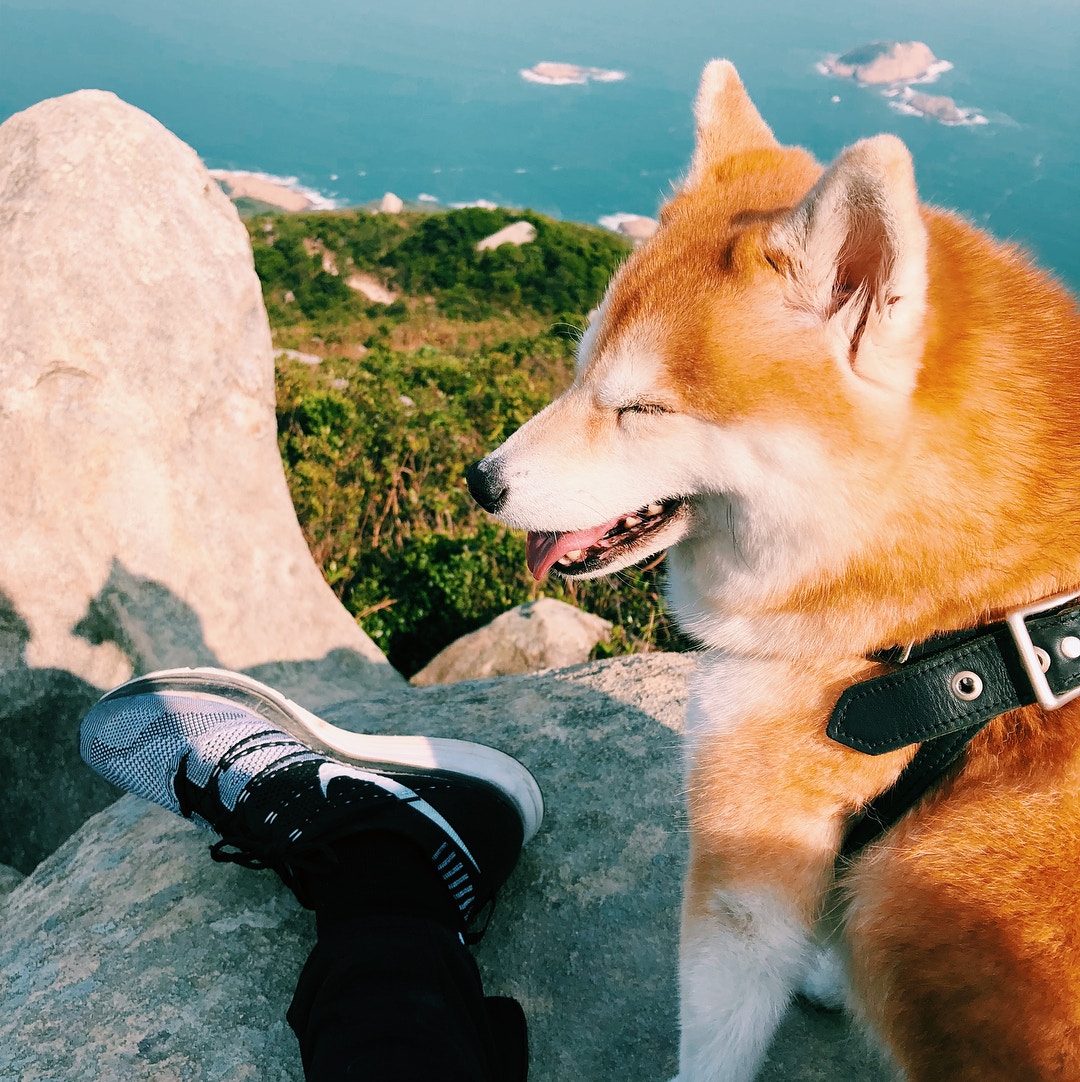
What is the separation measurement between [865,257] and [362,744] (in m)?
1.99

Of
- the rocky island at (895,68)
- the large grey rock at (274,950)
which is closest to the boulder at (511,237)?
the rocky island at (895,68)

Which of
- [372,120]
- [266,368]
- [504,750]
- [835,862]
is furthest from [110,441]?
[372,120]

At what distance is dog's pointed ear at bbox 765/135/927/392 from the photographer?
1.30 m

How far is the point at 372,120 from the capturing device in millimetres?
79188

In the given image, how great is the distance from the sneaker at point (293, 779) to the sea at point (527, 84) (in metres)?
28.7

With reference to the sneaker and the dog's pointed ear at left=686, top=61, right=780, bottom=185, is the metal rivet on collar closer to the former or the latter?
the sneaker

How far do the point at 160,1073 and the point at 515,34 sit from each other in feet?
410

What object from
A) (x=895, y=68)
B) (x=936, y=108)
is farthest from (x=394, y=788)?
(x=895, y=68)

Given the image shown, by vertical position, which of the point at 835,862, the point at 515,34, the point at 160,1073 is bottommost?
the point at 160,1073

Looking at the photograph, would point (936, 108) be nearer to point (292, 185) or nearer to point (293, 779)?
point (292, 185)

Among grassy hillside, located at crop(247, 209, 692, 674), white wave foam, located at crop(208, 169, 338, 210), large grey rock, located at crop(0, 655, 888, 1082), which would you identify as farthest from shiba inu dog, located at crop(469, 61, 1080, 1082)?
white wave foam, located at crop(208, 169, 338, 210)

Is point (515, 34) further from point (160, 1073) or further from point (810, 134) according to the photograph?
point (160, 1073)

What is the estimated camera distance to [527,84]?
8700 centimetres

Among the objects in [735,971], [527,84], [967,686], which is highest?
[527,84]
